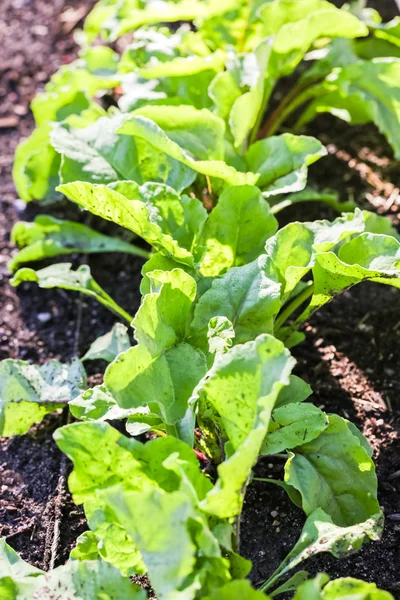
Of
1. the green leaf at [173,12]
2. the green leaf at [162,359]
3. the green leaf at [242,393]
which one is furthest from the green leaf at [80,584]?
the green leaf at [173,12]

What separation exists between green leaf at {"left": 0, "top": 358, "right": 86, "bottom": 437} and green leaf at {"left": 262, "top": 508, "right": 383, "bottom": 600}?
0.78 meters

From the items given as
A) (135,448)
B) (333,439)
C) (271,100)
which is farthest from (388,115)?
(135,448)

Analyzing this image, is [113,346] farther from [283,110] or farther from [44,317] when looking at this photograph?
[283,110]

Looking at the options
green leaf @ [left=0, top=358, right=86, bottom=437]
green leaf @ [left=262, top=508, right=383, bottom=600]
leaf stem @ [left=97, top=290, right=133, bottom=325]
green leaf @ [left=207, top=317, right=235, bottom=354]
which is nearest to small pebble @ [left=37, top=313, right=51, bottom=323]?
leaf stem @ [left=97, top=290, right=133, bottom=325]

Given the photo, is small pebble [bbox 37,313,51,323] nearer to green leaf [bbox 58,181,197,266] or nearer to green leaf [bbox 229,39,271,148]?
green leaf [bbox 58,181,197,266]

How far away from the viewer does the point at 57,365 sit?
208 centimetres

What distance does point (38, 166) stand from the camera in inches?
103

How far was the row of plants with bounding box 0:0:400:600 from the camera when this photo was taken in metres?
1.40

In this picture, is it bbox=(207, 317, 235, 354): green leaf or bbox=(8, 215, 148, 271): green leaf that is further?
bbox=(8, 215, 148, 271): green leaf

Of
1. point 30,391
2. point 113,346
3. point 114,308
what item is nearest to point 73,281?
point 114,308

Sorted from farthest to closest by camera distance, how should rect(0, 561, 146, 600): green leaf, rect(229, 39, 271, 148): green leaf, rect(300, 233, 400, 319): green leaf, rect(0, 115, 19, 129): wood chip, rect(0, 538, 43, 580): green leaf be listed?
1. rect(0, 115, 19, 129): wood chip
2. rect(229, 39, 271, 148): green leaf
3. rect(300, 233, 400, 319): green leaf
4. rect(0, 538, 43, 580): green leaf
5. rect(0, 561, 146, 600): green leaf

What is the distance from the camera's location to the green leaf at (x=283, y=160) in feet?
6.68

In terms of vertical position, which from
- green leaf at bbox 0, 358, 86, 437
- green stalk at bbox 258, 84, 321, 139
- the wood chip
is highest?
the wood chip

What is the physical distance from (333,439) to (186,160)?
32.9 inches
